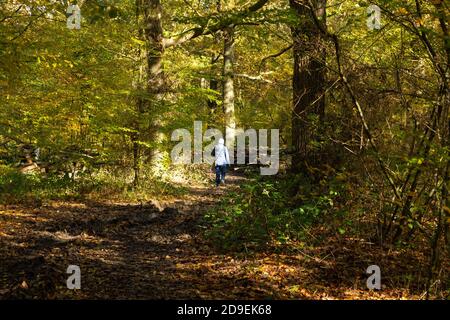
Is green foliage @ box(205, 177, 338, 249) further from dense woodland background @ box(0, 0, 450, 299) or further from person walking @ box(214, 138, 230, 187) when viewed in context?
person walking @ box(214, 138, 230, 187)

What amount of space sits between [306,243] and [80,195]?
23.6ft

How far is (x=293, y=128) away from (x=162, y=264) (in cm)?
417

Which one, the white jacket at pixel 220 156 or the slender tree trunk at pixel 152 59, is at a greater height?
the slender tree trunk at pixel 152 59

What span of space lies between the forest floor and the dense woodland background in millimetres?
98

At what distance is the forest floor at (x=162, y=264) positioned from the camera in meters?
5.22

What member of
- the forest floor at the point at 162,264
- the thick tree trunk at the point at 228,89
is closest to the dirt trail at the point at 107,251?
the forest floor at the point at 162,264

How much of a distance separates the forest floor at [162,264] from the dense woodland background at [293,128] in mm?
98

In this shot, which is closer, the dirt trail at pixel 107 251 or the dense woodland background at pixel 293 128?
the dirt trail at pixel 107 251

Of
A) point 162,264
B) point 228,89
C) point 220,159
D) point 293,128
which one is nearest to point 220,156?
point 220,159

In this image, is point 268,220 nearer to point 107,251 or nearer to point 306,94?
point 107,251

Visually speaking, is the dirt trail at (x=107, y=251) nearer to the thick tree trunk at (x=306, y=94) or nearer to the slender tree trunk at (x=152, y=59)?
the thick tree trunk at (x=306, y=94)
